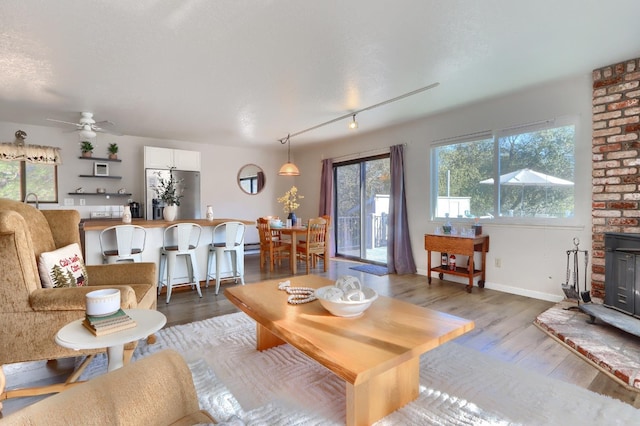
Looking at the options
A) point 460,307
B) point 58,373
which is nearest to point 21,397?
point 58,373

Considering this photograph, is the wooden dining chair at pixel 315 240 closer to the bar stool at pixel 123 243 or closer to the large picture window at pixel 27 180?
the bar stool at pixel 123 243

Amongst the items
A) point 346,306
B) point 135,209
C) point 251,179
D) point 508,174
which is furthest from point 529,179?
point 135,209

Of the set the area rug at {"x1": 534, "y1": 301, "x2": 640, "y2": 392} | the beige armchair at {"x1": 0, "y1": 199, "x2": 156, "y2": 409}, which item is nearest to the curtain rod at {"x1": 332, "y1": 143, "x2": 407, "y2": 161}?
the area rug at {"x1": 534, "y1": 301, "x2": 640, "y2": 392}

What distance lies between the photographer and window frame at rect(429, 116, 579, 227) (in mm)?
3438

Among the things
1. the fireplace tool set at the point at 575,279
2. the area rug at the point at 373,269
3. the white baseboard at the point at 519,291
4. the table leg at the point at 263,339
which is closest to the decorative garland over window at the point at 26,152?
the table leg at the point at 263,339

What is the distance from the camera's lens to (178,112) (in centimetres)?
442

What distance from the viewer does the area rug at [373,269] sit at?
202 inches

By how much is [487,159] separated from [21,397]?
16.2 ft

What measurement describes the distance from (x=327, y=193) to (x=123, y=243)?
13.2 feet

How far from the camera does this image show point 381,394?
1630 mm

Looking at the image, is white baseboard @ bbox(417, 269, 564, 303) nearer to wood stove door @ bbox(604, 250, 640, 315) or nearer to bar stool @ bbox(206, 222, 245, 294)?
wood stove door @ bbox(604, 250, 640, 315)

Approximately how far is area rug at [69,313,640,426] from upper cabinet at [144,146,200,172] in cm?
416

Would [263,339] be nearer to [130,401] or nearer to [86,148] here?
[130,401]

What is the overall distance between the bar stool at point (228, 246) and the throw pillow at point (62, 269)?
1.78 metres
